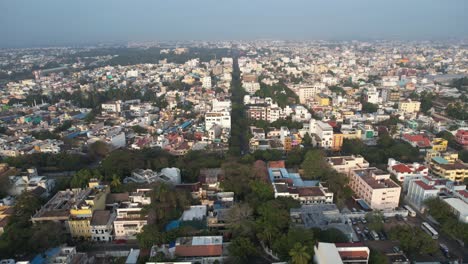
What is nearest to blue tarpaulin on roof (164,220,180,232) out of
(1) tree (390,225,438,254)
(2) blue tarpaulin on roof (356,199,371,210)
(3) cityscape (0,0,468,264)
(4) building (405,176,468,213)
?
(3) cityscape (0,0,468,264)

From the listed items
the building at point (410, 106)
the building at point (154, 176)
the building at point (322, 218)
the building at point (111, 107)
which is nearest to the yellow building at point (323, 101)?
the building at point (410, 106)

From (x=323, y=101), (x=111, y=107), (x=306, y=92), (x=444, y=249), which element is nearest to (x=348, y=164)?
(x=444, y=249)

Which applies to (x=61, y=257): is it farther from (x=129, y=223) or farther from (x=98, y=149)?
(x=98, y=149)

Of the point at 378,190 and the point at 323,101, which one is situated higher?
the point at 323,101

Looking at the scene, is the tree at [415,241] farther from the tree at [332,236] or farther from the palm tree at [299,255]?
the palm tree at [299,255]

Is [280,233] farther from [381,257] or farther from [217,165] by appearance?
[217,165]
